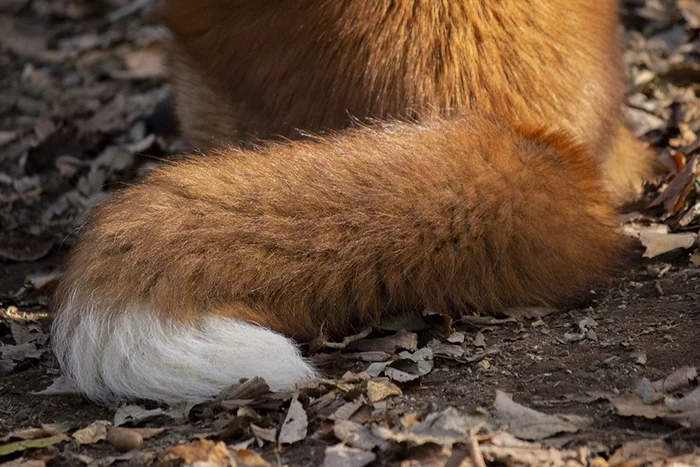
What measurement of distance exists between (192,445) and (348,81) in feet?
5.23

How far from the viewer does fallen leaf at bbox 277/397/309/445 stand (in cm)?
239

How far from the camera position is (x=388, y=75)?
3252 mm

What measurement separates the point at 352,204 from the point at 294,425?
2.40 ft

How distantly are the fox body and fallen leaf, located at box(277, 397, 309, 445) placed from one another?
0.43 ft

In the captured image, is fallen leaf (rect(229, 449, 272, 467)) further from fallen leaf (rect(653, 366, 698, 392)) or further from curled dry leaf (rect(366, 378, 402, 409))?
fallen leaf (rect(653, 366, 698, 392))

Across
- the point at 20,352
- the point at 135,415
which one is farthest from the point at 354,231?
the point at 20,352

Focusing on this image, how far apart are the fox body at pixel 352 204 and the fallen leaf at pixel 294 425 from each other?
131 millimetres

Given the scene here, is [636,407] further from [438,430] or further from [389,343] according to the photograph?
[389,343]

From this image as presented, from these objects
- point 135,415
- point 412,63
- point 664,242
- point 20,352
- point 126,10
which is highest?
point 412,63

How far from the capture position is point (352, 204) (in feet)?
9.02

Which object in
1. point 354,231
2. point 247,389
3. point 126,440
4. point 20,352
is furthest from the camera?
point 20,352

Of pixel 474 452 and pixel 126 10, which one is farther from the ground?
pixel 126 10

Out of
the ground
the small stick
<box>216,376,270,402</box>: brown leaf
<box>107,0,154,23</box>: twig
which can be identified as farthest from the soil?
<box>107,0,154,23</box>: twig

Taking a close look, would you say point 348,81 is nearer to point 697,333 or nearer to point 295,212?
point 295,212
